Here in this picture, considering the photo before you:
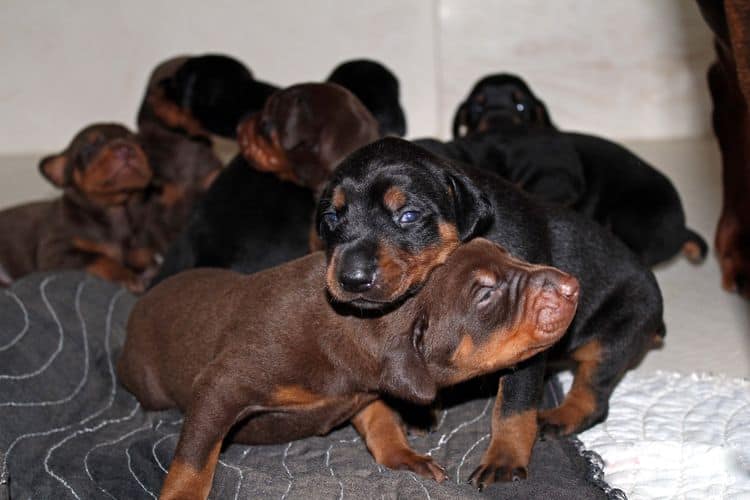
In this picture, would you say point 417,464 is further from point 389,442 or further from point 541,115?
point 541,115

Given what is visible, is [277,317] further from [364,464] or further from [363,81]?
[363,81]

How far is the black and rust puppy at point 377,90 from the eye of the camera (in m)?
5.36

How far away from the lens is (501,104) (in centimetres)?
576

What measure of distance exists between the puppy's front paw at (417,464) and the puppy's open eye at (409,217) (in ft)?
2.46

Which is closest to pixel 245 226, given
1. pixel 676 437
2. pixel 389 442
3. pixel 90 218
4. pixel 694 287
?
pixel 90 218

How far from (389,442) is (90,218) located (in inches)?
107

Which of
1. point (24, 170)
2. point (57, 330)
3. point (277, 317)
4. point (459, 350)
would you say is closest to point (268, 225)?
point (57, 330)

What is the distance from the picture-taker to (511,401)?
335cm

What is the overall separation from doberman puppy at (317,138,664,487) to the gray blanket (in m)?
0.19

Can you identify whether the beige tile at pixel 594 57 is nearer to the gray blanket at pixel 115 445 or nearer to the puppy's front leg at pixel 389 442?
the gray blanket at pixel 115 445

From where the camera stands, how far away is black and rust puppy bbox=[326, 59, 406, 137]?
17.6 feet

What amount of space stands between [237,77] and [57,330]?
6.16 ft

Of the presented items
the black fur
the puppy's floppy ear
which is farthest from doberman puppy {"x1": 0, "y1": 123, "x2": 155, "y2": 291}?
the puppy's floppy ear

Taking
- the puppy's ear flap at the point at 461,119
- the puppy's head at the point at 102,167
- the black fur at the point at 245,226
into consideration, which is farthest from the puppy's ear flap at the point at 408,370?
the puppy's ear flap at the point at 461,119
